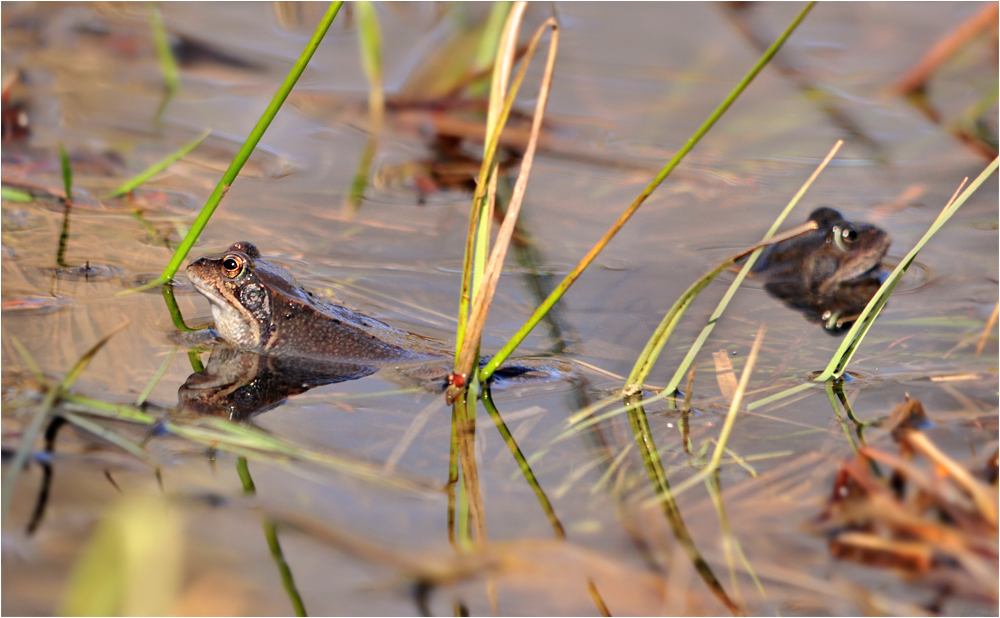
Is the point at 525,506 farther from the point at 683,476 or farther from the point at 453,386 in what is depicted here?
the point at 453,386

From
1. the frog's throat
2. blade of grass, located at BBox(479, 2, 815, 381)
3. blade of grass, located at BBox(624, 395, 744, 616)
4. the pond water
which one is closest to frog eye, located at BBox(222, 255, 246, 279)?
the frog's throat

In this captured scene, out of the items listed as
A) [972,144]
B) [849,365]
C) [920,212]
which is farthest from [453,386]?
[972,144]

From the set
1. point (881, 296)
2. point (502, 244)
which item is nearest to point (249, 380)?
point (502, 244)

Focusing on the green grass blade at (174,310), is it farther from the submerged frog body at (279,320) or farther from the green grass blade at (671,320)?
the green grass blade at (671,320)

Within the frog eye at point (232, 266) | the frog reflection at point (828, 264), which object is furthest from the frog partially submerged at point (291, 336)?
the frog reflection at point (828, 264)

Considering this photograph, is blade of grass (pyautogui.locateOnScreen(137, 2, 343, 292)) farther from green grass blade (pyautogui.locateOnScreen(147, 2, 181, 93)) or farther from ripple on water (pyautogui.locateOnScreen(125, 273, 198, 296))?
green grass blade (pyautogui.locateOnScreen(147, 2, 181, 93))
